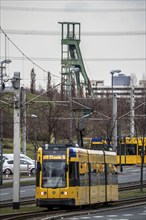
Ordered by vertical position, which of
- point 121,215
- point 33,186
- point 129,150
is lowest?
point 121,215

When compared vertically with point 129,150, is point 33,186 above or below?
below

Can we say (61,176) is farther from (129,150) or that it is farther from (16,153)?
(129,150)

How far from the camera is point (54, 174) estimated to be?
3922cm

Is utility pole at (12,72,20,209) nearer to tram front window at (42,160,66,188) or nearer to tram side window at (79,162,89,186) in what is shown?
tram front window at (42,160,66,188)

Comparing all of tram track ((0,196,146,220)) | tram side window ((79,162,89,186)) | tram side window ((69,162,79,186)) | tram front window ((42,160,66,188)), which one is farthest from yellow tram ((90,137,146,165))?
tram front window ((42,160,66,188))

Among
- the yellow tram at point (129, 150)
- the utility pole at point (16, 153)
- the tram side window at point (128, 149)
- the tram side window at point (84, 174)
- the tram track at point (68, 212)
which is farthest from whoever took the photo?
the tram side window at point (128, 149)

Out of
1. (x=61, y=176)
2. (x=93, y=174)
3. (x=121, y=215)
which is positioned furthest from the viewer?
(x=93, y=174)

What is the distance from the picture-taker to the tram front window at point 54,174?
39.1m

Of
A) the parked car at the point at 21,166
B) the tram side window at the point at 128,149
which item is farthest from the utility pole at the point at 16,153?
the tram side window at the point at 128,149

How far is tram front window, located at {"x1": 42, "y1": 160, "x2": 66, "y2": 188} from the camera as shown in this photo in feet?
128

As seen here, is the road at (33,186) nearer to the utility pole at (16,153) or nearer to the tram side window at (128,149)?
the tram side window at (128,149)

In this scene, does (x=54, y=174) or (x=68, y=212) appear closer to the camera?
(x=68, y=212)

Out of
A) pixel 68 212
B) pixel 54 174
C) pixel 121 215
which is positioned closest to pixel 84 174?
pixel 54 174

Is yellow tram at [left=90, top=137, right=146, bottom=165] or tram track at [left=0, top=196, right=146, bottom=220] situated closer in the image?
tram track at [left=0, top=196, right=146, bottom=220]
